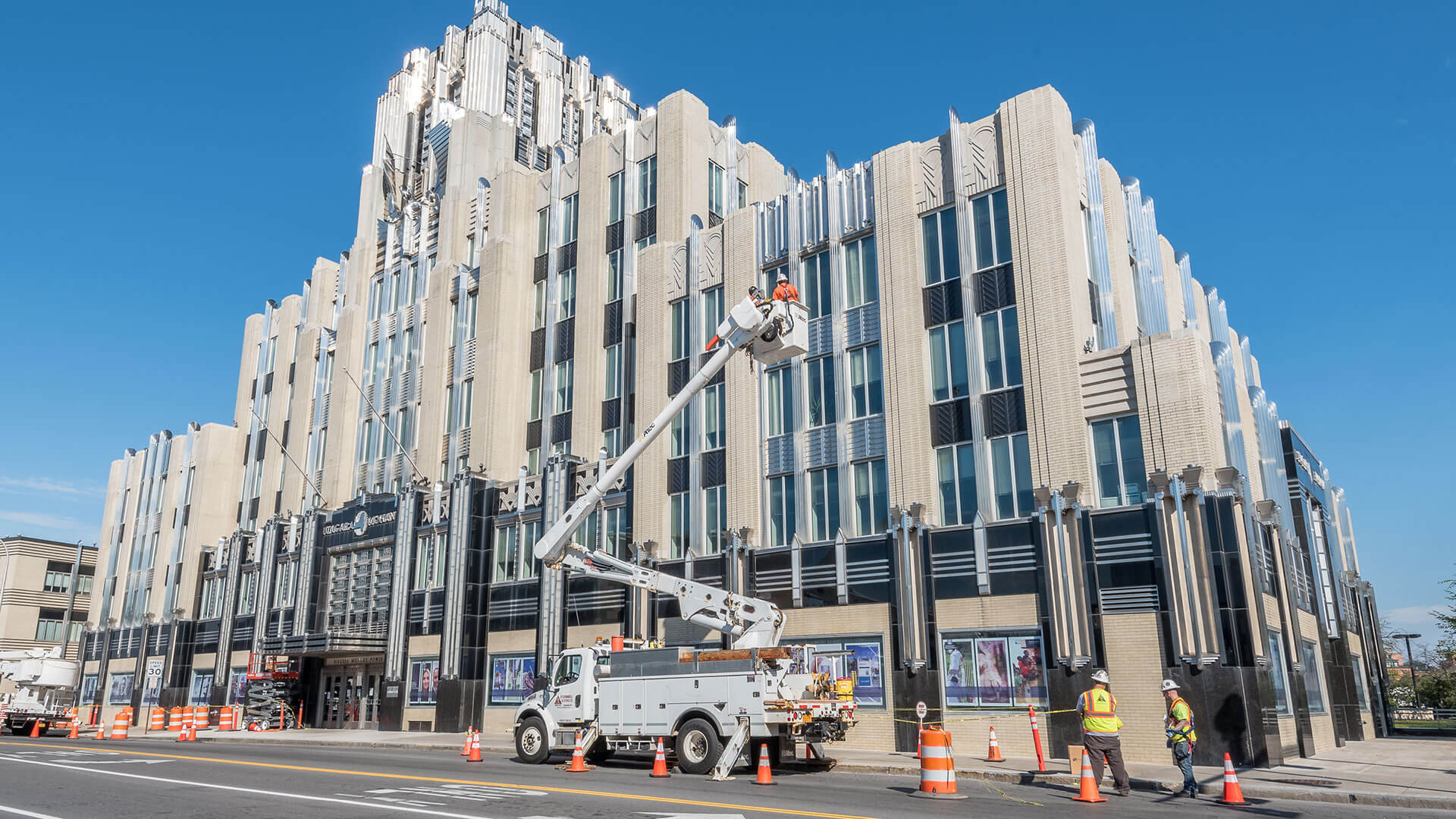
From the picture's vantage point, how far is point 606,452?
123 ft

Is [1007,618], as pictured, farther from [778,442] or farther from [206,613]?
[206,613]

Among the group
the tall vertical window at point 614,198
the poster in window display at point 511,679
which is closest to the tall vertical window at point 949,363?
the tall vertical window at point 614,198

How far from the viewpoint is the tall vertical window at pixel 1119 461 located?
2464 cm

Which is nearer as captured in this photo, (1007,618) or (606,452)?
(1007,618)

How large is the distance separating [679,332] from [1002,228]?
12.7 meters

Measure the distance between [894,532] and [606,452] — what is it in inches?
536

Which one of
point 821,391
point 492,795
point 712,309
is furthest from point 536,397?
point 492,795

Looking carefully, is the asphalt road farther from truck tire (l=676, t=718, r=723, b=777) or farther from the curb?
the curb

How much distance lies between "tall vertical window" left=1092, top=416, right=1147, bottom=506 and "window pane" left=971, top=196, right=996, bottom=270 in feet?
20.2

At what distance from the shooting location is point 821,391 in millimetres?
31859

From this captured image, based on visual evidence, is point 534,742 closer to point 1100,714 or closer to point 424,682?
point 1100,714

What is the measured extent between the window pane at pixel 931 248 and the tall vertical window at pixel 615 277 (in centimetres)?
1357

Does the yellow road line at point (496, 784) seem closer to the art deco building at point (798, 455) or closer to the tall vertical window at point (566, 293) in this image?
the art deco building at point (798, 455)

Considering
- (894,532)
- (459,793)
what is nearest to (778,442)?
(894,532)
